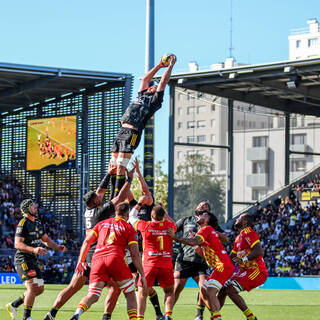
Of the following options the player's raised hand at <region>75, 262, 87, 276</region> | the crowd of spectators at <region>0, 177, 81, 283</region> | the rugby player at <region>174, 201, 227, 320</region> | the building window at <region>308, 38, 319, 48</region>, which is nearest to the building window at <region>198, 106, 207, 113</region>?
the building window at <region>308, 38, 319, 48</region>

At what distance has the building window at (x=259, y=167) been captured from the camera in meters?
91.5

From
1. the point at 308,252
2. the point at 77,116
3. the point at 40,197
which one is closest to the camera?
the point at 308,252

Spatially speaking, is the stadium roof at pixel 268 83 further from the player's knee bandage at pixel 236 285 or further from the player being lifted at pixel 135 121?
the player being lifted at pixel 135 121

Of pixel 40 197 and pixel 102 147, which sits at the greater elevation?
pixel 102 147

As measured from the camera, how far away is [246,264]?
1393cm

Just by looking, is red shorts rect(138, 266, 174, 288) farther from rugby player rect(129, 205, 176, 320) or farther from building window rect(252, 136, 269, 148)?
building window rect(252, 136, 269, 148)

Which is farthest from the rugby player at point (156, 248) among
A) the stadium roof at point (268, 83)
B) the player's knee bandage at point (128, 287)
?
the stadium roof at point (268, 83)

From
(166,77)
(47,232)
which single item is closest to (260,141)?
(47,232)

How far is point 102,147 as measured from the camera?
153ft

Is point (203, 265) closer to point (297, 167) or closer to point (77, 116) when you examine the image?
point (77, 116)

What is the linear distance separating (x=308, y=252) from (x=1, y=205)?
58.4 ft

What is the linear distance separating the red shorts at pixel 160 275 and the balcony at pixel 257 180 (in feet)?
252

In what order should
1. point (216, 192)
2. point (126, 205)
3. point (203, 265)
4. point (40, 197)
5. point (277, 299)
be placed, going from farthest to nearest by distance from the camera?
point (216, 192) → point (40, 197) → point (277, 299) → point (203, 265) → point (126, 205)

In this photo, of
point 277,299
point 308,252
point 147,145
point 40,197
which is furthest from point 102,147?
point 277,299
